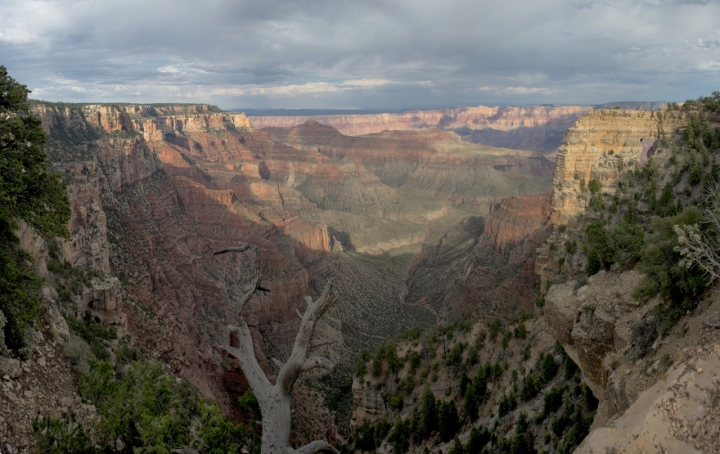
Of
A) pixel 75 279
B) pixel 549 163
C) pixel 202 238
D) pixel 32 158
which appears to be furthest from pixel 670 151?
pixel 549 163

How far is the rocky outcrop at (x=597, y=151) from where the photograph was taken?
3331cm

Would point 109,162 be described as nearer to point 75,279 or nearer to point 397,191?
point 75,279

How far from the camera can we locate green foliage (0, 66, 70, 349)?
1241 centimetres

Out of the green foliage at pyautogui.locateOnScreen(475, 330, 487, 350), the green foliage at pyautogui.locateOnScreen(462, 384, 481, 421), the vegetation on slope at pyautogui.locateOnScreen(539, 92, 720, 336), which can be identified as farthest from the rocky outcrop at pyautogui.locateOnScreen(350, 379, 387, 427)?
the vegetation on slope at pyautogui.locateOnScreen(539, 92, 720, 336)

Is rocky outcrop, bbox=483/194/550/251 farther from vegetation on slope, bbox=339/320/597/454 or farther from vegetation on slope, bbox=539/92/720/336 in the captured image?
vegetation on slope, bbox=339/320/597/454

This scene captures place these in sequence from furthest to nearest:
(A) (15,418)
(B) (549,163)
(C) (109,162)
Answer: (B) (549,163) → (C) (109,162) → (A) (15,418)

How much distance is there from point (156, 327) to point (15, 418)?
19.9 metres

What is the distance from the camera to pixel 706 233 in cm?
1065

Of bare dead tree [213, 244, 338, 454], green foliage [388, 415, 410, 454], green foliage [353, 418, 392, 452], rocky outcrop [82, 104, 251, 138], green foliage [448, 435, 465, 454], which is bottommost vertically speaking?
green foliage [353, 418, 392, 452]

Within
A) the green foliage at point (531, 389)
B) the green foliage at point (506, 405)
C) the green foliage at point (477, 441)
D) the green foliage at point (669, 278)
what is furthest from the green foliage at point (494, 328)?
the green foliage at point (669, 278)

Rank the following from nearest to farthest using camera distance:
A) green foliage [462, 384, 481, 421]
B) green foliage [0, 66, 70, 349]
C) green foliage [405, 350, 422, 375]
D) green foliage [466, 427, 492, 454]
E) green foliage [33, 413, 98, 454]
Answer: green foliage [33, 413, 98, 454] → green foliage [0, 66, 70, 349] → green foliage [466, 427, 492, 454] → green foliage [462, 384, 481, 421] → green foliage [405, 350, 422, 375]

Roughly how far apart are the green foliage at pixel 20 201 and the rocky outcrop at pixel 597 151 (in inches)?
1253

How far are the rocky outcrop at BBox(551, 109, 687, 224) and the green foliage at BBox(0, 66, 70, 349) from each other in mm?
31829

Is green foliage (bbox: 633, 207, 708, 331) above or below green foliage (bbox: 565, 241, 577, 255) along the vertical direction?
above
